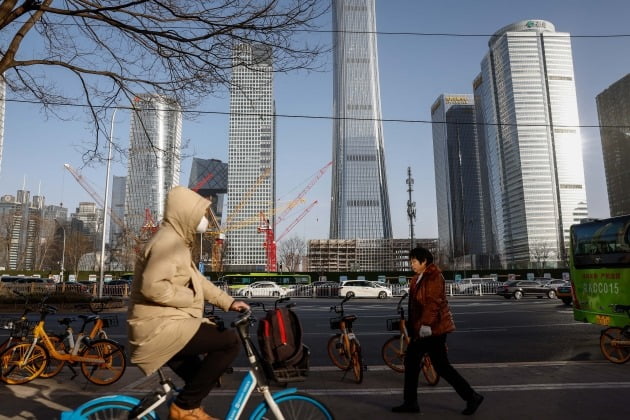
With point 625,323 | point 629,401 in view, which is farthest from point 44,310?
point 625,323

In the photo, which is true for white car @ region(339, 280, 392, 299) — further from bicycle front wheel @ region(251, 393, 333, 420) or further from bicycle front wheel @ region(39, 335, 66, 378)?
bicycle front wheel @ region(251, 393, 333, 420)

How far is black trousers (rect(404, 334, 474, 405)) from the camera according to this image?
450 cm

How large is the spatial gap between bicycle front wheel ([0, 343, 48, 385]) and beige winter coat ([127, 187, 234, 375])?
4.56 m

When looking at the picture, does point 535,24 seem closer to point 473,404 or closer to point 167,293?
point 473,404

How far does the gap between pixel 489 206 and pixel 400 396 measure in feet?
506

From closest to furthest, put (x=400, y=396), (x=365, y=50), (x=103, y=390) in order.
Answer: (x=400, y=396) < (x=103, y=390) < (x=365, y=50)

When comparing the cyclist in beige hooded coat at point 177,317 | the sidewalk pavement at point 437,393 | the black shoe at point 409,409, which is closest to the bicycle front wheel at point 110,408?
the cyclist in beige hooded coat at point 177,317

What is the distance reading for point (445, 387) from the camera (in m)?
5.64

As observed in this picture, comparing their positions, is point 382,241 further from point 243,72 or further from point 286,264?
point 243,72

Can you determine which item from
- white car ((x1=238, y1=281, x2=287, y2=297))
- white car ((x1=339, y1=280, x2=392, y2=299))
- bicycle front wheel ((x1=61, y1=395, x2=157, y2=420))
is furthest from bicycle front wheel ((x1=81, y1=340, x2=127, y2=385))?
white car ((x1=238, y1=281, x2=287, y2=297))

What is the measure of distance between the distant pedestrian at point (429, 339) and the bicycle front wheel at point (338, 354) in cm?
209

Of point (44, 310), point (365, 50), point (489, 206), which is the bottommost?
point (44, 310)

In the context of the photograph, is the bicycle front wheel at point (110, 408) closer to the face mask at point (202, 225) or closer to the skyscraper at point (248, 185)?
the face mask at point (202, 225)

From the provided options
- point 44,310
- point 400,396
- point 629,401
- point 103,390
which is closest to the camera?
point 629,401
